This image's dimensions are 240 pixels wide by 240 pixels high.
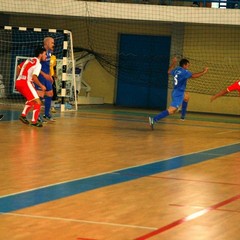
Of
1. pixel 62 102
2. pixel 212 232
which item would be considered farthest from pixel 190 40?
pixel 212 232

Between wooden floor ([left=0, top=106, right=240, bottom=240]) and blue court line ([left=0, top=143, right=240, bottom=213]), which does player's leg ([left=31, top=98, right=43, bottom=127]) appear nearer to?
wooden floor ([left=0, top=106, right=240, bottom=240])

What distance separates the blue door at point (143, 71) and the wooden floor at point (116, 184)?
12.1 meters

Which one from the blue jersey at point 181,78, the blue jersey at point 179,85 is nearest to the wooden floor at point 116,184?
the blue jersey at point 179,85

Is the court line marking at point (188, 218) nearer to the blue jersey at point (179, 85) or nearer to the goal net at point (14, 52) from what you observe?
the blue jersey at point (179, 85)

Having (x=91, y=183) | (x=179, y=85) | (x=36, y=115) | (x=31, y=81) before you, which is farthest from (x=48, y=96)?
(x=91, y=183)

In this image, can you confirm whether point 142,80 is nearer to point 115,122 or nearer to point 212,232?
point 115,122

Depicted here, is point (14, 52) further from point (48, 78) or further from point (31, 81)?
point (31, 81)

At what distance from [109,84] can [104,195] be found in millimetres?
22248

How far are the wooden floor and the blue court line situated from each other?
0.01m

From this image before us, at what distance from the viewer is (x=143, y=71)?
1149 inches

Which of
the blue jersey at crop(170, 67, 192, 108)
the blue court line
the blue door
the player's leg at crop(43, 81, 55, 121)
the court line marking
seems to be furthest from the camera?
the blue door

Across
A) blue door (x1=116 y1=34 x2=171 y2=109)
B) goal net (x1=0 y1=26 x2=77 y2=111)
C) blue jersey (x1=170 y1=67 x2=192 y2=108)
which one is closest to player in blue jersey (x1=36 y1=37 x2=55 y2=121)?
blue jersey (x1=170 y1=67 x2=192 y2=108)

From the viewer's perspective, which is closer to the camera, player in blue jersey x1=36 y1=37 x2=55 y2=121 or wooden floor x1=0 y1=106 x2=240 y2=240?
wooden floor x1=0 y1=106 x2=240 y2=240

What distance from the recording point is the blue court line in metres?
8.05
